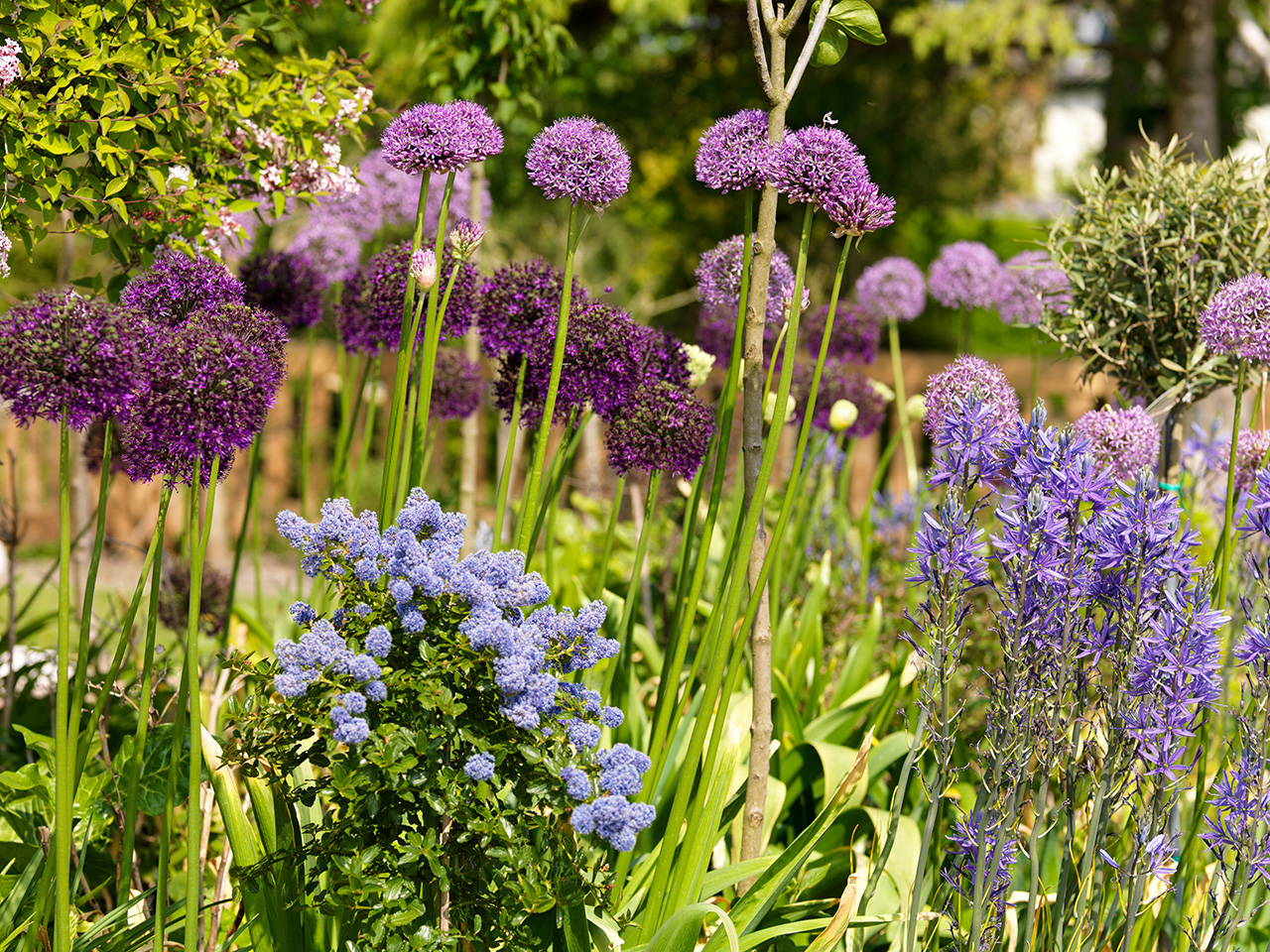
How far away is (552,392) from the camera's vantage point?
6.19 ft

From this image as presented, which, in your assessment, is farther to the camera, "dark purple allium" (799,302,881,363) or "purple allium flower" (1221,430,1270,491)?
"dark purple allium" (799,302,881,363)

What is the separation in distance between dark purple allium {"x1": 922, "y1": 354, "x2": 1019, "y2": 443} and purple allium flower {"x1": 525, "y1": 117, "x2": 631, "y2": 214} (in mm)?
661

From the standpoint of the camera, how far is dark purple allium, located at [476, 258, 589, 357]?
2121mm

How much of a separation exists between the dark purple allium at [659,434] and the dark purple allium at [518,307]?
0.24 m

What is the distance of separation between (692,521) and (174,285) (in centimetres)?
108

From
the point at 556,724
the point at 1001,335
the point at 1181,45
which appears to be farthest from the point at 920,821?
the point at 1001,335

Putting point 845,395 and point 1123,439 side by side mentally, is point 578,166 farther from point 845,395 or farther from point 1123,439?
point 845,395

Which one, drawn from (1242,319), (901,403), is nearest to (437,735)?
(1242,319)

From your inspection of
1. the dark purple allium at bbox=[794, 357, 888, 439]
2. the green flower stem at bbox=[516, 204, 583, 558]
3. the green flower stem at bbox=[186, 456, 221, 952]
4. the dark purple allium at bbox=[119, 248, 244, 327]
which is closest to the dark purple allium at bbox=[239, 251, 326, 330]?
the dark purple allium at bbox=[119, 248, 244, 327]

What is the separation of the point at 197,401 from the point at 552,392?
0.59m

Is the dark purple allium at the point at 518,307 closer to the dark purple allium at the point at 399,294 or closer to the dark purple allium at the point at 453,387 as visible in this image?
the dark purple allium at the point at 399,294

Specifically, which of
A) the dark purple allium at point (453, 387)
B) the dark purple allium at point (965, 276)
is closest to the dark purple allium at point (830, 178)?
the dark purple allium at point (453, 387)

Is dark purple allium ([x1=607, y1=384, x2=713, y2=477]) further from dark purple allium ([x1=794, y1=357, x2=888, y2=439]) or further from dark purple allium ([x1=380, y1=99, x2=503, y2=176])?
dark purple allium ([x1=794, y1=357, x2=888, y2=439])

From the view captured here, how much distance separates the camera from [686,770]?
187cm
